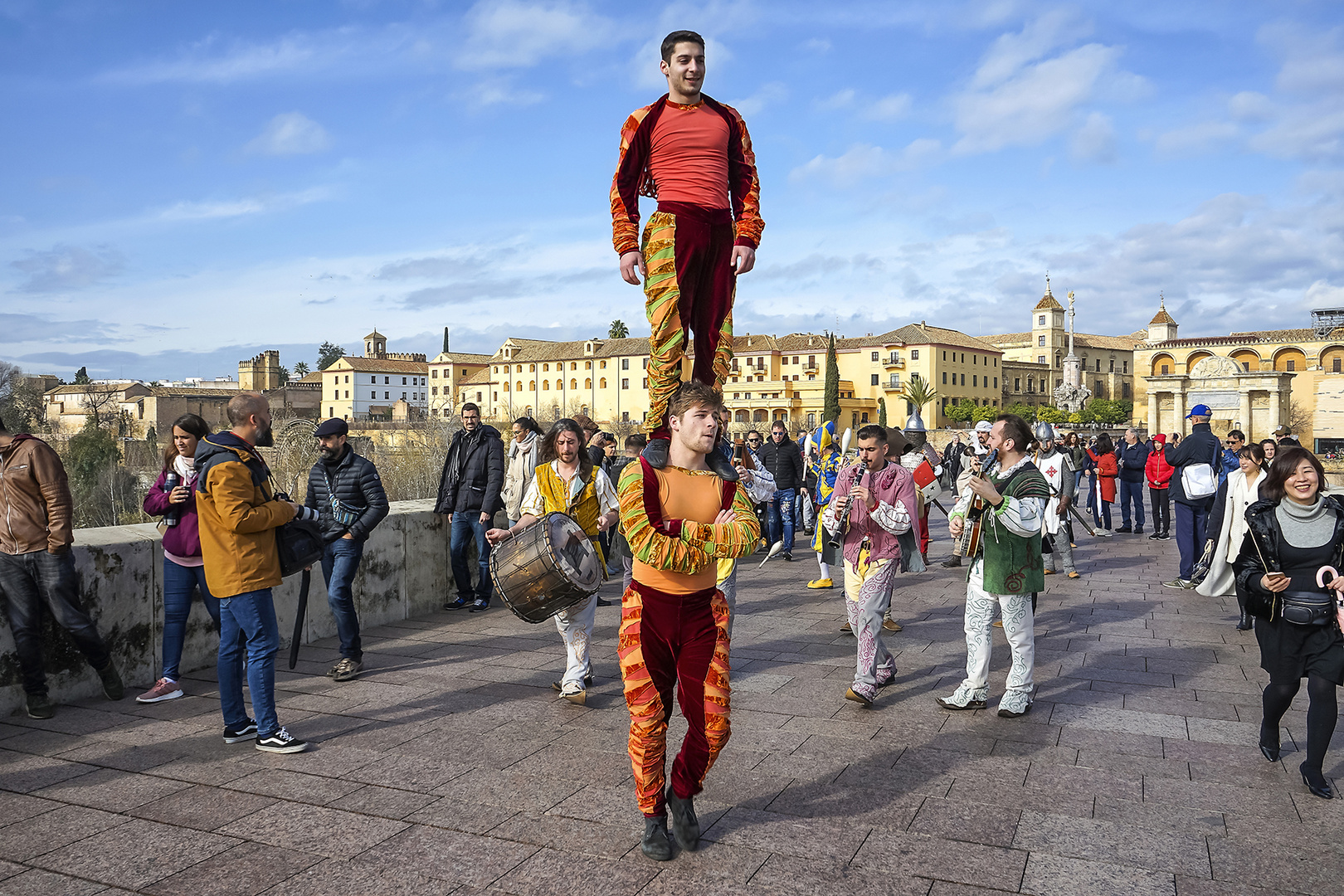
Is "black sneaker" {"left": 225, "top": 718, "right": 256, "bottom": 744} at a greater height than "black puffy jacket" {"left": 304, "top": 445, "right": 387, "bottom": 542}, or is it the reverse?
"black puffy jacket" {"left": 304, "top": 445, "right": 387, "bottom": 542}

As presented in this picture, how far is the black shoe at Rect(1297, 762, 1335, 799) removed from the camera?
4516mm

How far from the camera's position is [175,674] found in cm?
634

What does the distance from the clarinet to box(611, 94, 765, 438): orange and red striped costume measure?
1705 mm

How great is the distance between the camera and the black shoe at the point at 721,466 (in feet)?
13.1

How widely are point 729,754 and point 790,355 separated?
321 feet

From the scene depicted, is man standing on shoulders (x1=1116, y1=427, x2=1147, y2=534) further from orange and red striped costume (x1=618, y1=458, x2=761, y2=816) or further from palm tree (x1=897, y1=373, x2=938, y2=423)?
palm tree (x1=897, y1=373, x2=938, y2=423)

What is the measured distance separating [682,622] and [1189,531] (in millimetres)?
10166

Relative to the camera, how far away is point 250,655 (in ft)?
17.0

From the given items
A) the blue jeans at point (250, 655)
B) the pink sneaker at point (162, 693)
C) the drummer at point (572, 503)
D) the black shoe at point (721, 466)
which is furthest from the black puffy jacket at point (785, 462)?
the black shoe at point (721, 466)

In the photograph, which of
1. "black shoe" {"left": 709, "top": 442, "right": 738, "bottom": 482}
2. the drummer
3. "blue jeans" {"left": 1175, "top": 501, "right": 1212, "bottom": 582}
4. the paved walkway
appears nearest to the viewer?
the paved walkway

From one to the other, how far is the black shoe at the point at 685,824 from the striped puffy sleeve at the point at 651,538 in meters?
0.97

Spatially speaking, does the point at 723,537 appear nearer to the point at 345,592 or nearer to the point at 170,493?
the point at 345,592

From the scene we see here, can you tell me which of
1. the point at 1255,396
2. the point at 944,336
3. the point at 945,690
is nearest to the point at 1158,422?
the point at 1255,396

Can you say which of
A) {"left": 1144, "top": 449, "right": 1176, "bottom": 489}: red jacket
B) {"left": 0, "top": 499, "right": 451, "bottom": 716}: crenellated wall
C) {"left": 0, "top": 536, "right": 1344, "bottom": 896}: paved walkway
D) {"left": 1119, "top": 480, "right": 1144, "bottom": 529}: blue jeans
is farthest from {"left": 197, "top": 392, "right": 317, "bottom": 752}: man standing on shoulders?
{"left": 1119, "top": 480, "right": 1144, "bottom": 529}: blue jeans
